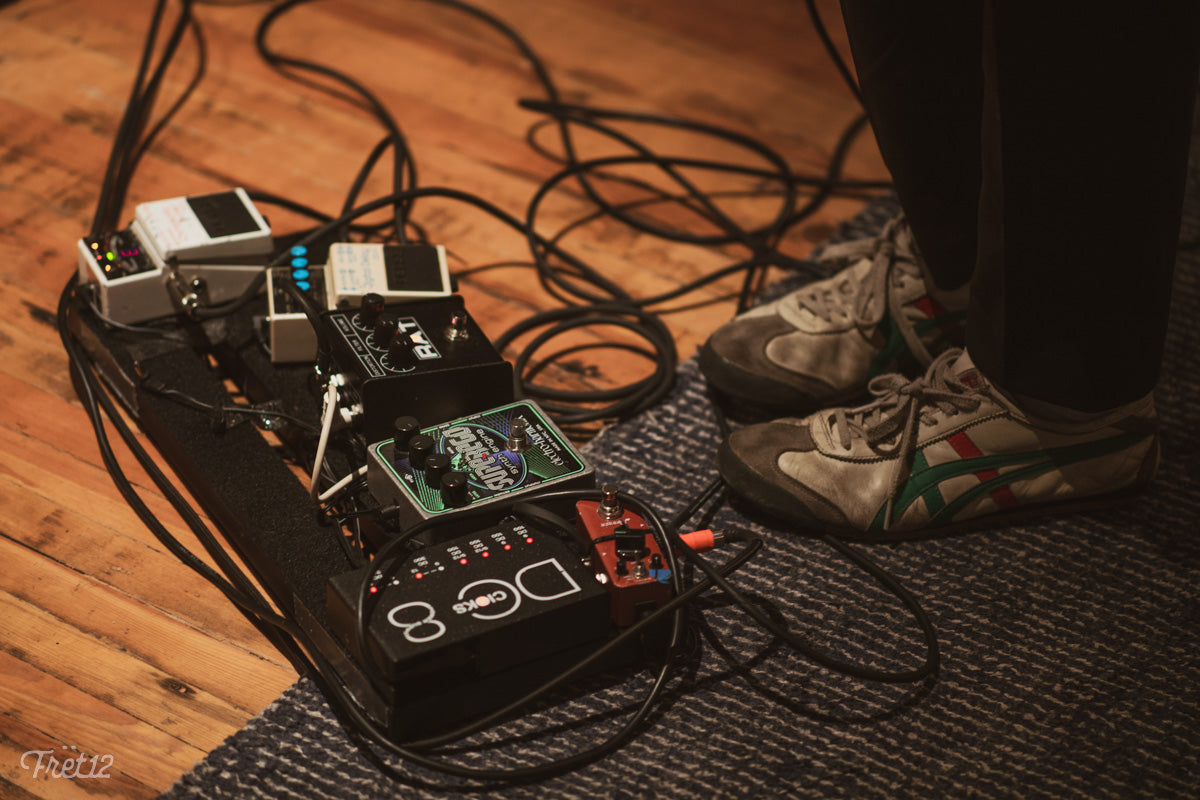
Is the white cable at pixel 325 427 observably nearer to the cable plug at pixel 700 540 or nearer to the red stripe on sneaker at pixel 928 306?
the cable plug at pixel 700 540

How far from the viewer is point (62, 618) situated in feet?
3.39

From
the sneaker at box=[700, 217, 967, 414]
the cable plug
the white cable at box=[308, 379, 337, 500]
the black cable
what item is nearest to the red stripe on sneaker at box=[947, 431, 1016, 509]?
the sneaker at box=[700, 217, 967, 414]

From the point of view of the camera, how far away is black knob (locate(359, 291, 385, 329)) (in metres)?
1.12

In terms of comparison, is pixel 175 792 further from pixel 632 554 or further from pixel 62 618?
pixel 632 554

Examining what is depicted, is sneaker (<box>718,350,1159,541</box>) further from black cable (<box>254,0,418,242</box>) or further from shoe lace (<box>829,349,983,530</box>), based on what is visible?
black cable (<box>254,0,418,242</box>)

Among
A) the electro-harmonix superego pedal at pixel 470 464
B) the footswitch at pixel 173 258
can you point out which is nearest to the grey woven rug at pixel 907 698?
the electro-harmonix superego pedal at pixel 470 464

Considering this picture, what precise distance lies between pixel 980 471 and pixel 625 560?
16.1 inches

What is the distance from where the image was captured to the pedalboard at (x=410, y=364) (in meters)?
1.07

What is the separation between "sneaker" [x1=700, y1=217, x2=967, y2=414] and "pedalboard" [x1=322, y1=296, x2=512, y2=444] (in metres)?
0.31

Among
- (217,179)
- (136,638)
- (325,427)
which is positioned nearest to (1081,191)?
(325,427)

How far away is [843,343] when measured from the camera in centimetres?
128

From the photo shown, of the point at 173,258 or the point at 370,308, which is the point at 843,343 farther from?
the point at 173,258

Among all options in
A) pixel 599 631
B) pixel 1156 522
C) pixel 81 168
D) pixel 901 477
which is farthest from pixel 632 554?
pixel 81 168

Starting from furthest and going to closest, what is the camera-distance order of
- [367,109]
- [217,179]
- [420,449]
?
[367,109] → [217,179] → [420,449]
